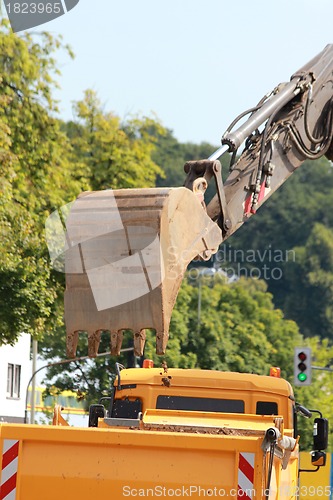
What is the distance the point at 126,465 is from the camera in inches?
364

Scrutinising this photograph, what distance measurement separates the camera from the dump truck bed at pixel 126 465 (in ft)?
30.1

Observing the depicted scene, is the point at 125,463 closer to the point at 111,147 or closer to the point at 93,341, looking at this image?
the point at 93,341

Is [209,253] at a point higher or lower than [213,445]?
higher

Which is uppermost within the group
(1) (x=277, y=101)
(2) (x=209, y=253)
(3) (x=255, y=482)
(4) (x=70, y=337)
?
(1) (x=277, y=101)

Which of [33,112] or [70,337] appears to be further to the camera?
[33,112]

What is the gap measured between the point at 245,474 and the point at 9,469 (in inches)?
66.8

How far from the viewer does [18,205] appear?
28.6 metres

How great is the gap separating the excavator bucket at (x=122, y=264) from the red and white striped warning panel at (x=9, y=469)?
0.95m

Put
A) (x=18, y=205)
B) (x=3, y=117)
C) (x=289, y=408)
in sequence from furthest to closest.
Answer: (x=3, y=117)
(x=18, y=205)
(x=289, y=408)

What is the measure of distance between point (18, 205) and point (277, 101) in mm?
17091

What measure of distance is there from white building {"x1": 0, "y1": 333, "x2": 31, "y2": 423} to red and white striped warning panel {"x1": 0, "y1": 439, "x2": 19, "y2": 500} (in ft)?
131

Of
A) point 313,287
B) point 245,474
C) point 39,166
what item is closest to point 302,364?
point 39,166

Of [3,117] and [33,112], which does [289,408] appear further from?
[33,112]

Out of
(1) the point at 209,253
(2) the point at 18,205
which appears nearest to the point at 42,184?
(2) the point at 18,205
